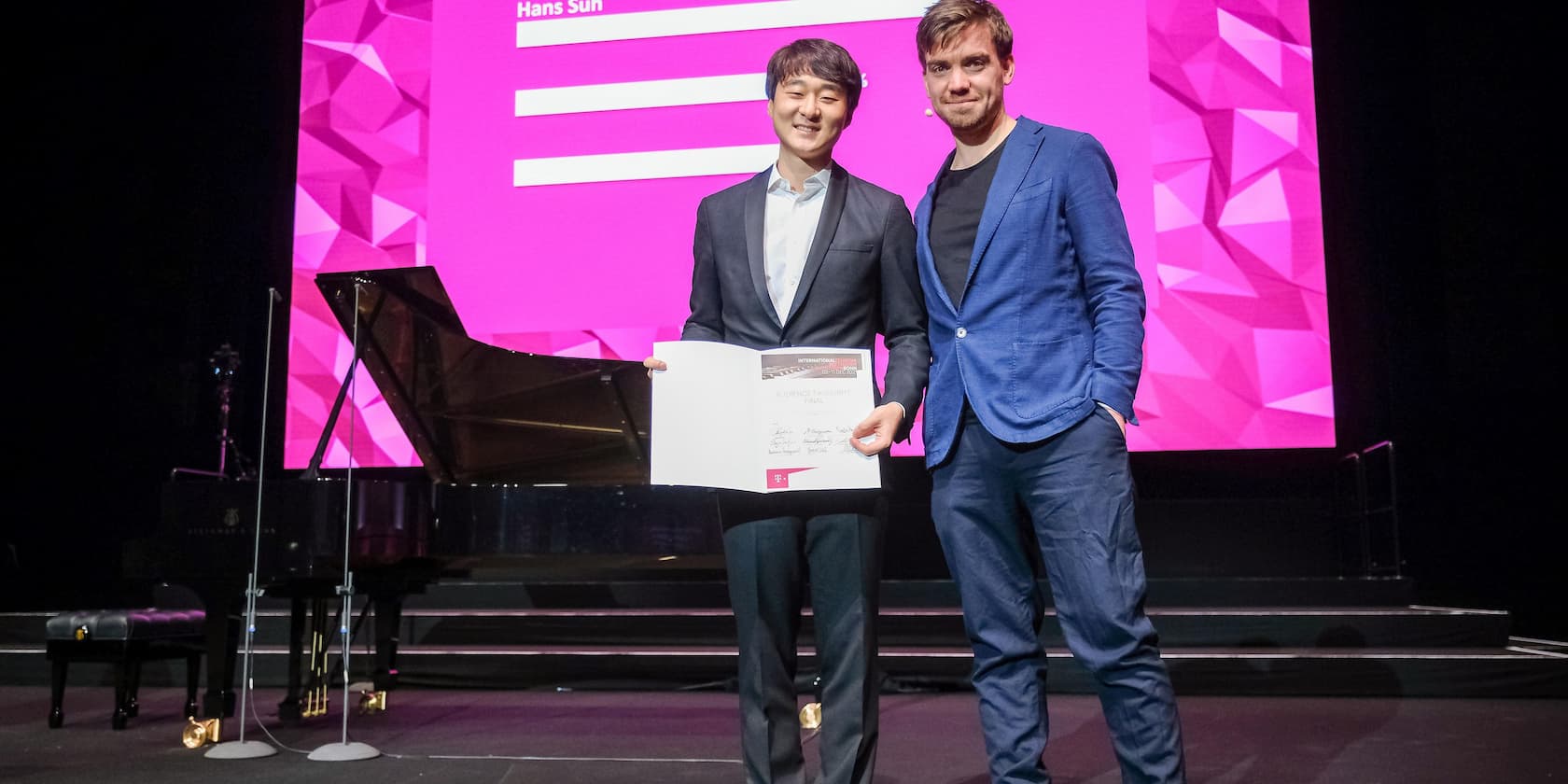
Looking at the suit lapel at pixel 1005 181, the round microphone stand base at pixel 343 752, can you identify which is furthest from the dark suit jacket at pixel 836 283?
the round microphone stand base at pixel 343 752

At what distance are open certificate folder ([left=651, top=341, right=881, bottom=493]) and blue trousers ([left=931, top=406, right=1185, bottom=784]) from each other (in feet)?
0.61

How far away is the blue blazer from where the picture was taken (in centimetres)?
166

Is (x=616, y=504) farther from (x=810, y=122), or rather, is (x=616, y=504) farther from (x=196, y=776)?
(x=810, y=122)

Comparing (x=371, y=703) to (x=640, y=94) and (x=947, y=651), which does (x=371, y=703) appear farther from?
(x=640, y=94)

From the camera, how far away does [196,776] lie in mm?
2678

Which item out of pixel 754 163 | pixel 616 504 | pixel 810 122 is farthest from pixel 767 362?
pixel 754 163

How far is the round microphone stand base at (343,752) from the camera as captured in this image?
2850 mm

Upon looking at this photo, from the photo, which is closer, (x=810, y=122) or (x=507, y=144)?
(x=810, y=122)

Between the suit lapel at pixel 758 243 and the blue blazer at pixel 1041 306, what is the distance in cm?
26

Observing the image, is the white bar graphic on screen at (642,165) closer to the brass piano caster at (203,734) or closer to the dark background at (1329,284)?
the dark background at (1329,284)

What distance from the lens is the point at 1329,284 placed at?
523 cm

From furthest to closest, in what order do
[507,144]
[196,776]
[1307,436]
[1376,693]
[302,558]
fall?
1. [507,144]
2. [1307,436]
3. [1376,693]
4. [302,558]
5. [196,776]

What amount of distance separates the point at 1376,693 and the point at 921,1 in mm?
3323

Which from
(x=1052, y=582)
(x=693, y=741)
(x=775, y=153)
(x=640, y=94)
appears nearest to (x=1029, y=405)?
(x=1052, y=582)
